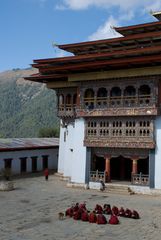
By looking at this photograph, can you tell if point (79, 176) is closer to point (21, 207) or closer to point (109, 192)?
point (109, 192)

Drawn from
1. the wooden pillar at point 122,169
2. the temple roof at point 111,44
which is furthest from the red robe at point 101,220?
the temple roof at point 111,44

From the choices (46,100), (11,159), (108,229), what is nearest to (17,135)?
(46,100)

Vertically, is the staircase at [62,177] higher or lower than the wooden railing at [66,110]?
lower

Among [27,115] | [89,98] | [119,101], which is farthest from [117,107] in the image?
[27,115]

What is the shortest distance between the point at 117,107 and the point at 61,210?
8936mm

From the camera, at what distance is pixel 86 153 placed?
26.3m

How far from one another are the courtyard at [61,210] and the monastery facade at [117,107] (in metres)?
2.24

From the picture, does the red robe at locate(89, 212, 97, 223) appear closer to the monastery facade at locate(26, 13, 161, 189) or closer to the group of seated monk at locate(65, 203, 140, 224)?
the group of seated monk at locate(65, 203, 140, 224)

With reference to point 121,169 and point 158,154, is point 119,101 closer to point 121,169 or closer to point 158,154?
point 158,154

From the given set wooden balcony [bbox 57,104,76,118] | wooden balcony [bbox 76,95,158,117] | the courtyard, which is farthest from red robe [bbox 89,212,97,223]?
wooden balcony [bbox 57,104,76,118]

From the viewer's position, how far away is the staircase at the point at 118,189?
23938 millimetres

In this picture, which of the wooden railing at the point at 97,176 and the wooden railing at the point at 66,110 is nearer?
the wooden railing at the point at 97,176

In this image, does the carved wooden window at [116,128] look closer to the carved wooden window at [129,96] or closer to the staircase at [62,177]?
the carved wooden window at [129,96]

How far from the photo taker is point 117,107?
24.9 metres
